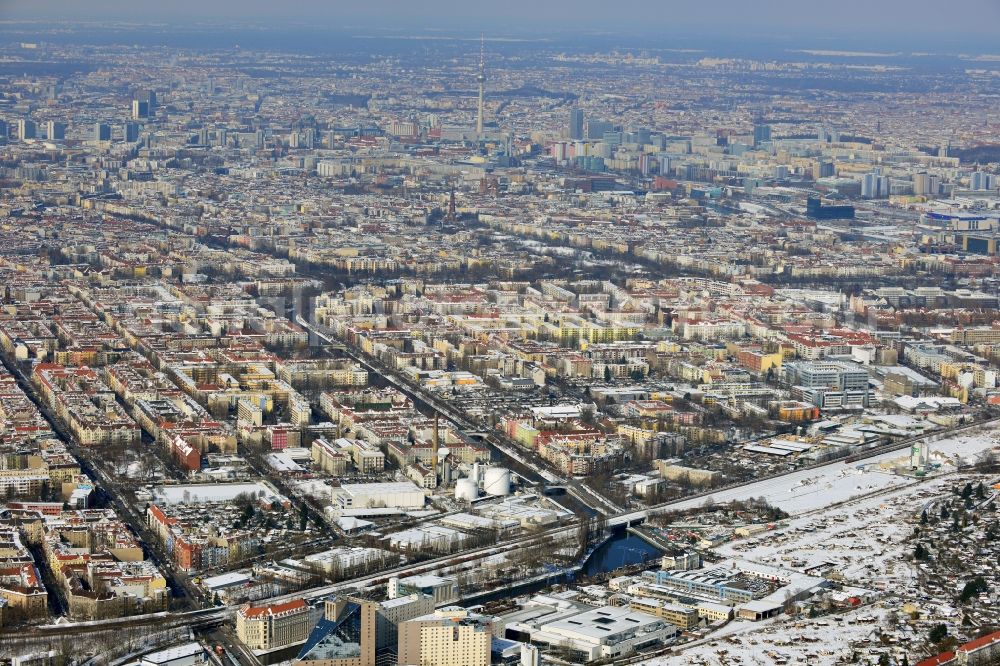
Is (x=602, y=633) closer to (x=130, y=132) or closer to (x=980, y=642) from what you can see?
(x=980, y=642)

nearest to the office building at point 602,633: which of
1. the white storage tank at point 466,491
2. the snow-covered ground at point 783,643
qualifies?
the snow-covered ground at point 783,643

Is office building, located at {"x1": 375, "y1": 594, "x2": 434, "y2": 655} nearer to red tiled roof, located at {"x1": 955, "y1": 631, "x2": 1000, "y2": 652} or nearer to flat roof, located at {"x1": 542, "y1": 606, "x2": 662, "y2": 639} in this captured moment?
flat roof, located at {"x1": 542, "y1": 606, "x2": 662, "y2": 639}

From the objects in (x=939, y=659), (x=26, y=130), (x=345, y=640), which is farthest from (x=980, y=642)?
(x=26, y=130)

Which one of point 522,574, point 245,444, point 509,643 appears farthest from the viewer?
point 245,444

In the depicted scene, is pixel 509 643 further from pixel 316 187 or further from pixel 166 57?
pixel 166 57

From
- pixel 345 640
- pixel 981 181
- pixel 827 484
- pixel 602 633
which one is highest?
pixel 345 640


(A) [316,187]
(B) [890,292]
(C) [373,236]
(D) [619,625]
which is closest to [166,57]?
(A) [316,187]

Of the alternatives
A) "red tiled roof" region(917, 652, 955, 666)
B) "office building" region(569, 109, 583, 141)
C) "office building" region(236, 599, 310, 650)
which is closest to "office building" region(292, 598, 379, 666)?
"office building" region(236, 599, 310, 650)

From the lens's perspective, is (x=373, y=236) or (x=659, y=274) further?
(x=373, y=236)
